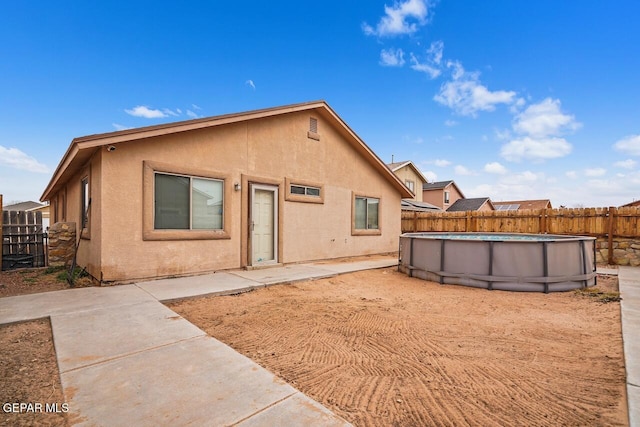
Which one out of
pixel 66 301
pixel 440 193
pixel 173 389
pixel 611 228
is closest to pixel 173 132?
pixel 66 301

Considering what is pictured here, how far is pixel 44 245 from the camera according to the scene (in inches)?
372

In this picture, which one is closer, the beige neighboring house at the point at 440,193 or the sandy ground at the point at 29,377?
the sandy ground at the point at 29,377

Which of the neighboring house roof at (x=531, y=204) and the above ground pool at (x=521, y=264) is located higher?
the neighboring house roof at (x=531, y=204)

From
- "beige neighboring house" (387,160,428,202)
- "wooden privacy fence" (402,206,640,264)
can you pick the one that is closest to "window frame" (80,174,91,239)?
"wooden privacy fence" (402,206,640,264)

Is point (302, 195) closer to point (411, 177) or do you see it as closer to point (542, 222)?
point (542, 222)

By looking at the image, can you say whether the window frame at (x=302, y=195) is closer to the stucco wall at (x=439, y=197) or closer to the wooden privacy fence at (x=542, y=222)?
the wooden privacy fence at (x=542, y=222)

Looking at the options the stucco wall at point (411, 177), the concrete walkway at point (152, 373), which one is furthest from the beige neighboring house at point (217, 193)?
the stucco wall at point (411, 177)

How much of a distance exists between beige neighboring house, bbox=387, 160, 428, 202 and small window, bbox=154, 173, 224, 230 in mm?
21543

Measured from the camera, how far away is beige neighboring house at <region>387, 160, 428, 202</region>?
27234mm

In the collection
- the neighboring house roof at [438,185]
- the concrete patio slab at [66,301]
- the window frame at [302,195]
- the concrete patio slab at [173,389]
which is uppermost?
the neighboring house roof at [438,185]

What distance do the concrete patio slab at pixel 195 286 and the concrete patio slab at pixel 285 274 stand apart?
340mm

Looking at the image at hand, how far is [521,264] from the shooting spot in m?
6.22

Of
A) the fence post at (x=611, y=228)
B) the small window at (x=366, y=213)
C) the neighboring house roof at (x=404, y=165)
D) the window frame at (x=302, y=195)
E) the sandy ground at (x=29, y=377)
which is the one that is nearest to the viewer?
the sandy ground at (x=29, y=377)

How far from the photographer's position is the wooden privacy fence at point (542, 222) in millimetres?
9766
